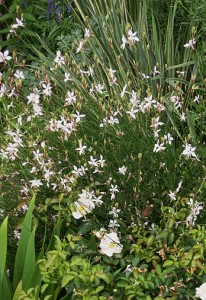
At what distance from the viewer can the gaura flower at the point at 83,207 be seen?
2.50 m

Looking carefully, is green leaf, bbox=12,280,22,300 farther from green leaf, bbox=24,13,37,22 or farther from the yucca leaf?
green leaf, bbox=24,13,37,22

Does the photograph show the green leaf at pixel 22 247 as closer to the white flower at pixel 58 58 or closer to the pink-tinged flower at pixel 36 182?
the pink-tinged flower at pixel 36 182

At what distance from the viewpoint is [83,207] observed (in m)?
2.54

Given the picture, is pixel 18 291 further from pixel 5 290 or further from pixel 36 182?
pixel 36 182

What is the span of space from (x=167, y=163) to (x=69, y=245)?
0.61 m

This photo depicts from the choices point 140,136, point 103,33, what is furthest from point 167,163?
point 103,33

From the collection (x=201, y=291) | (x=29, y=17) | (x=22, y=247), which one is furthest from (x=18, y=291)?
(x=29, y=17)

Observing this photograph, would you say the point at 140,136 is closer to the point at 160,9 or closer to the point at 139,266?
the point at 139,266

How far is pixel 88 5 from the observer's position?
4.58m

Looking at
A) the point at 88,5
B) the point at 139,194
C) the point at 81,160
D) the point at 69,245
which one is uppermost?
the point at 88,5

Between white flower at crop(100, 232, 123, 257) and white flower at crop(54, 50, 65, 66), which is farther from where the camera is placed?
white flower at crop(54, 50, 65, 66)

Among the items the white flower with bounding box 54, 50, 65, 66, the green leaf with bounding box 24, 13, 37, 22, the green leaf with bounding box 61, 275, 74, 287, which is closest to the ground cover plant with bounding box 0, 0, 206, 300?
the green leaf with bounding box 61, 275, 74, 287

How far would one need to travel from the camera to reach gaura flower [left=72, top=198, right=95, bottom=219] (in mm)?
2496

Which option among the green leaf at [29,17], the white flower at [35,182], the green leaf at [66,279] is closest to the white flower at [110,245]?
the green leaf at [66,279]
